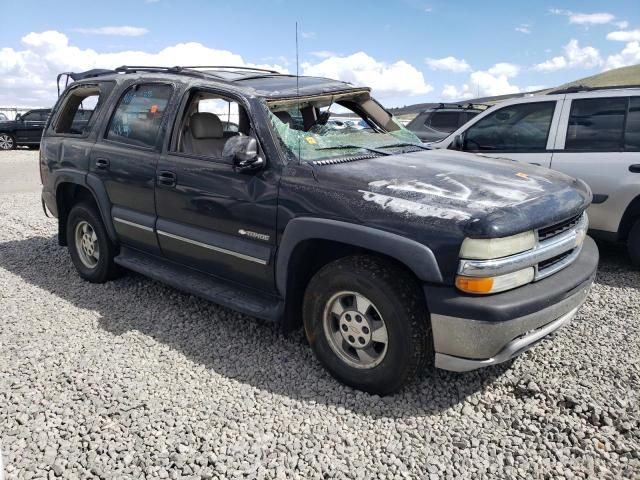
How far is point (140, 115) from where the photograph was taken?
4309 mm

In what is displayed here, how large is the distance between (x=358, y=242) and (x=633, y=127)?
12.6 feet

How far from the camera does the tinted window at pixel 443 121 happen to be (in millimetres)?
11047

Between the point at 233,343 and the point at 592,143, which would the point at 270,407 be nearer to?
the point at 233,343

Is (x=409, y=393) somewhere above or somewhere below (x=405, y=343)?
below

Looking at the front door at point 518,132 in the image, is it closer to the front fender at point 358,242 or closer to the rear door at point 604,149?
the rear door at point 604,149

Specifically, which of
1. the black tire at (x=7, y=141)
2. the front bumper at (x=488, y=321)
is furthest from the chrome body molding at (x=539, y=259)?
the black tire at (x=7, y=141)

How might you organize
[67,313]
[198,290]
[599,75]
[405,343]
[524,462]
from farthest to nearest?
[599,75] < [67,313] < [198,290] < [405,343] < [524,462]

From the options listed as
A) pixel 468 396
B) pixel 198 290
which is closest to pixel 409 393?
pixel 468 396

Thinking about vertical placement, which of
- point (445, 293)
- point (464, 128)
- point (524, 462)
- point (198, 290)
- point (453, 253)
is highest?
point (464, 128)

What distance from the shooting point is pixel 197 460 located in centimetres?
257

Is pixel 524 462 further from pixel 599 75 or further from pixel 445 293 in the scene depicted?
pixel 599 75

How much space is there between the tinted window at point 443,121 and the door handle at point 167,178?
27.0 ft

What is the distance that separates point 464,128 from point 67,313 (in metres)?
4.64

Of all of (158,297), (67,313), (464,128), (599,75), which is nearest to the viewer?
(67,313)
